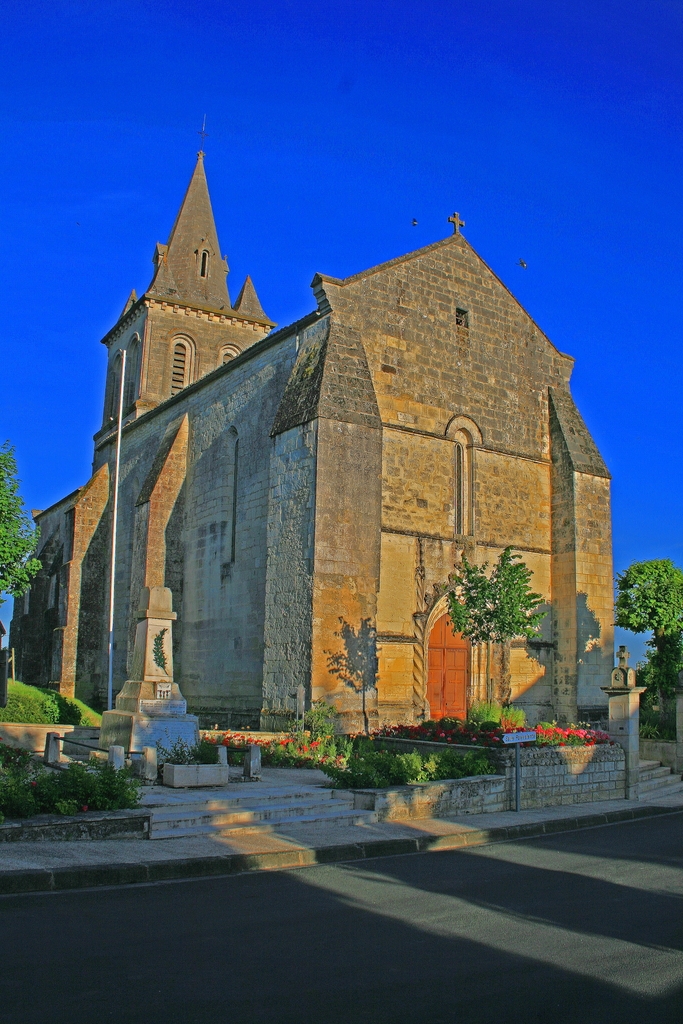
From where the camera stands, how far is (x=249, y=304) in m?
37.5

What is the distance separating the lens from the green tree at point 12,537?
22.9m

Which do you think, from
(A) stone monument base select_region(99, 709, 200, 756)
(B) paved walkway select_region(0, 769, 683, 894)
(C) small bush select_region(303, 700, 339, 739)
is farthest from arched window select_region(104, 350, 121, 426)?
(B) paved walkway select_region(0, 769, 683, 894)

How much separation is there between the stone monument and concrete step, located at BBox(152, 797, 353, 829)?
2.75m

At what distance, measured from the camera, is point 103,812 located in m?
9.15

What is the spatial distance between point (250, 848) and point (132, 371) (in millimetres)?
29349

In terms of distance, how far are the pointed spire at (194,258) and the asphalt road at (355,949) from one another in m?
30.5

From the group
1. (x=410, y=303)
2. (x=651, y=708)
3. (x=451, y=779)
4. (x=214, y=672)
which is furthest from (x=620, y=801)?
(x=410, y=303)

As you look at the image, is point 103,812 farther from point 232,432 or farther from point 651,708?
point 651,708

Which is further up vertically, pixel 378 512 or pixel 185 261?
pixel 185 261

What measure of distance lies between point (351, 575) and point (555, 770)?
17.5ft

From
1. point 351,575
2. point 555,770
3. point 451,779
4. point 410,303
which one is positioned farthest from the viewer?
point 410,303

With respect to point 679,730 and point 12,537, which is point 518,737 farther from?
point 12,537

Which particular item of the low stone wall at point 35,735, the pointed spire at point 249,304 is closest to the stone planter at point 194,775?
the low stone wall at point 35,735

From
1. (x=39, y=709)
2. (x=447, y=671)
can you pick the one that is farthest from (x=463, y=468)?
(x=39, y=709)
